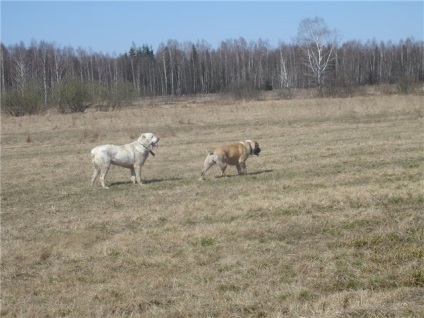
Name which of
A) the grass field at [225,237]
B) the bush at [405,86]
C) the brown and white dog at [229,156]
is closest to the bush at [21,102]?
the grass field at [225,237]

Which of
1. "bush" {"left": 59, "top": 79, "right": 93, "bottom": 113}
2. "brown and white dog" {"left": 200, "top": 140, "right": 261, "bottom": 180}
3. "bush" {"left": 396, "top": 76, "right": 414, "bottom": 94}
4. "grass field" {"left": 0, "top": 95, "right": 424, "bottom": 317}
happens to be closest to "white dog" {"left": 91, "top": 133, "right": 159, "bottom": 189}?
"grass field" {"left": 0, "top": 95, "right": 424, "bottom": 317}

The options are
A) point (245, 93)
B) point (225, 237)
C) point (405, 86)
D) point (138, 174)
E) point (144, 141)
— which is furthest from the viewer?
point (245, 93)

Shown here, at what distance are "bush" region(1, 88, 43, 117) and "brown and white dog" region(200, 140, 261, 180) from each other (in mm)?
37043

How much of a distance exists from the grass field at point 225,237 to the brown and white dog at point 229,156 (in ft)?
1.30

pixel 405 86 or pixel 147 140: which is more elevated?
pixel 405 86

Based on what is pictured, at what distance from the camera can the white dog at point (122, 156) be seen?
48.0 feet

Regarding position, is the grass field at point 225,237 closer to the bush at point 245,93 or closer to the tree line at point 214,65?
the bush at point 245,93

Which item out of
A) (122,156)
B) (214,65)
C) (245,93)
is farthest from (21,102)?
(214,65)

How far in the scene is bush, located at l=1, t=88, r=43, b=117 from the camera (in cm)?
4831

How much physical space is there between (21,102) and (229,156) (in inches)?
1478

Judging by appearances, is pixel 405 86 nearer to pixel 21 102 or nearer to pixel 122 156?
pixel 21 102

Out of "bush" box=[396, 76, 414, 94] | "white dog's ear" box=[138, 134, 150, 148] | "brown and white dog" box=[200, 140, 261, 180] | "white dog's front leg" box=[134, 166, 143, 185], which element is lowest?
"white dog's front leg" box=[134, 166, 143, 185]

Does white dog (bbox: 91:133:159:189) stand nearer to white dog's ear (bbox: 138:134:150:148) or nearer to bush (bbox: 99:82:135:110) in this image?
white dog's ear (bbox: 138:134:150:148)

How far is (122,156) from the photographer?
14.8 metres
